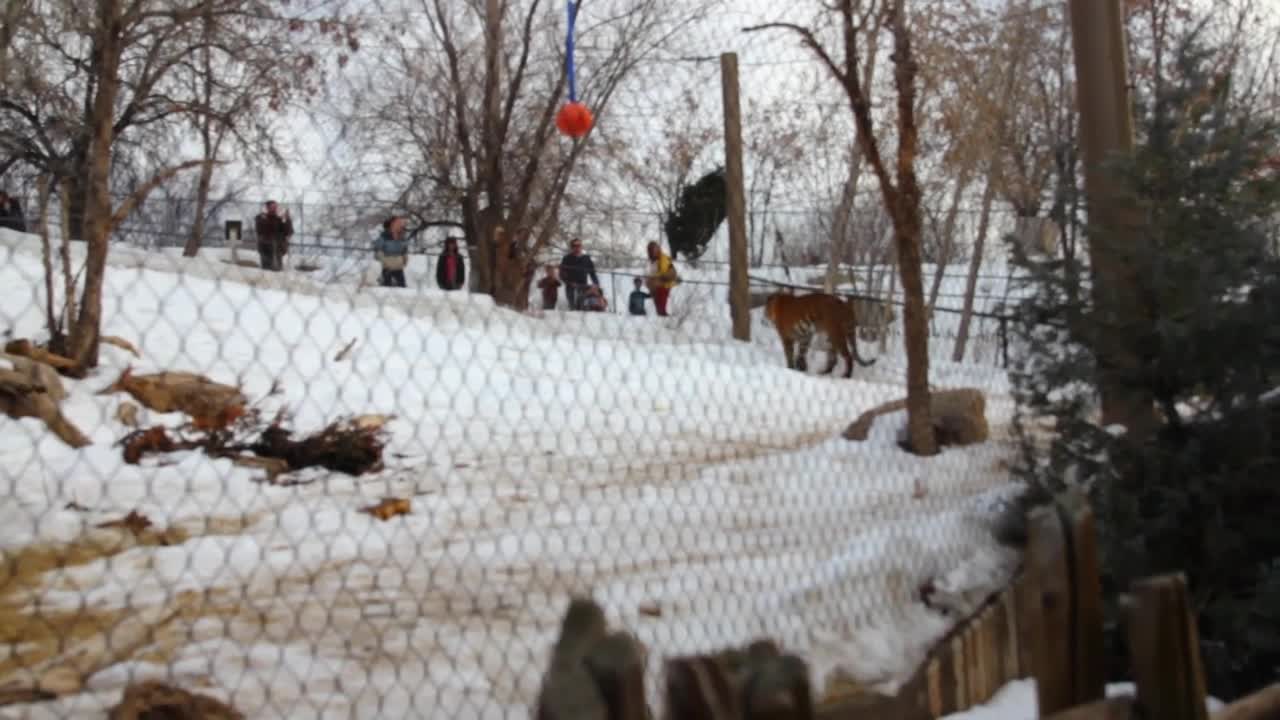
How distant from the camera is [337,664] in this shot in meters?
3.87

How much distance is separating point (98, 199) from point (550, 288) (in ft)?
29.6

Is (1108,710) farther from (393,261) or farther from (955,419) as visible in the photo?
(393,261)

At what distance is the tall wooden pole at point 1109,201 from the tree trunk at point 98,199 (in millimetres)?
4753

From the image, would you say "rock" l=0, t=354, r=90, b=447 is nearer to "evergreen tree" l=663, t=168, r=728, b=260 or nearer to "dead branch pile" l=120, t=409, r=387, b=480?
"dead branch pile" l=120, t=409, r=387, b=480

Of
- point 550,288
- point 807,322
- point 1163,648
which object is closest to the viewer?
point 1163,648

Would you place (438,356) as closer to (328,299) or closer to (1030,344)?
(328,299)

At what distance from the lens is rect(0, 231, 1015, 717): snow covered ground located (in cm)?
391

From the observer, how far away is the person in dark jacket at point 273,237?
11.3 metres

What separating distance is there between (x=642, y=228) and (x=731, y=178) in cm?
529

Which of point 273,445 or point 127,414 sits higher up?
point 127,414

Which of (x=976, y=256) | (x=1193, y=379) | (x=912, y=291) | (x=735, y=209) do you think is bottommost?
(x=1193, y=379)

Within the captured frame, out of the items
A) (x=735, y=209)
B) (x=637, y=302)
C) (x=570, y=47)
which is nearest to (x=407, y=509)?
(x=735, y=209)

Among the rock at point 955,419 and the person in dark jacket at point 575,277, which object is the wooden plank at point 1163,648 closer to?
the rock at point 955,419

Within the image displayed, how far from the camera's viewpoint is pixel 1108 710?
1889 millimetres
